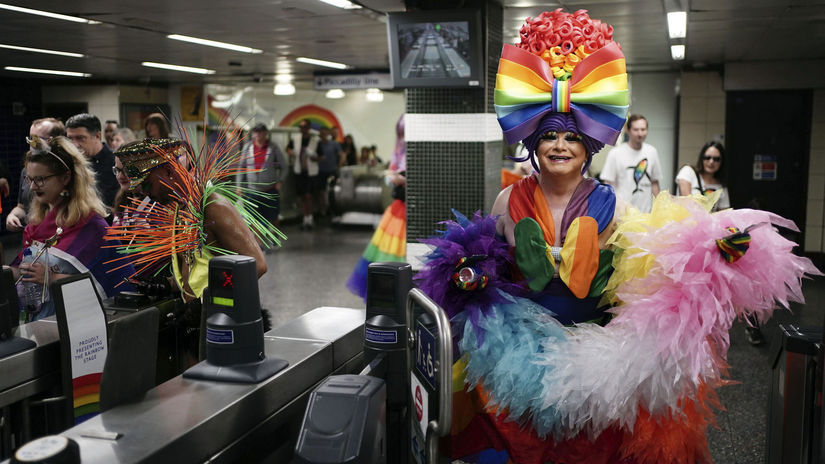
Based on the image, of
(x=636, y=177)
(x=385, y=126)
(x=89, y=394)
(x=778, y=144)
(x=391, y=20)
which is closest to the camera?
(x=89, y=394)

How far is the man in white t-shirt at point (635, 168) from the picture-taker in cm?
636

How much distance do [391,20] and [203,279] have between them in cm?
334

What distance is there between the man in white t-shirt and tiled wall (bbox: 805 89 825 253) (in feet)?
18.4

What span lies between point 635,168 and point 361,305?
2.74 m

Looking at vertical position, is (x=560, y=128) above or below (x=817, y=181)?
above

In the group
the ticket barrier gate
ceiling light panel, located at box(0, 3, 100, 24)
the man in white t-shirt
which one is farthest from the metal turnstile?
ceiling light panel, located at box(0, 3, 100, 24)

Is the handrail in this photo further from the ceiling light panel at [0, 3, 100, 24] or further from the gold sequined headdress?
the ceiling light panel at [0, 3, 100, 24]

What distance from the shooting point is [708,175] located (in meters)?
5.79

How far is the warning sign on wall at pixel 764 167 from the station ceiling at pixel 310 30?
4.39 feet

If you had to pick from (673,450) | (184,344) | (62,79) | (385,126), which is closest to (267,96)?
(385,126)

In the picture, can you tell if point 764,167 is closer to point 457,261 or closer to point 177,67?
point 177,67

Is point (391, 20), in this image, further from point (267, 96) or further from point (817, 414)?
point (267, 96)

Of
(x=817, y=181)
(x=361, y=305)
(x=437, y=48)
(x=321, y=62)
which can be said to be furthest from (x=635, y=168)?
(x=321, y=62)

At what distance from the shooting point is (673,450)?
2072 millimetres
